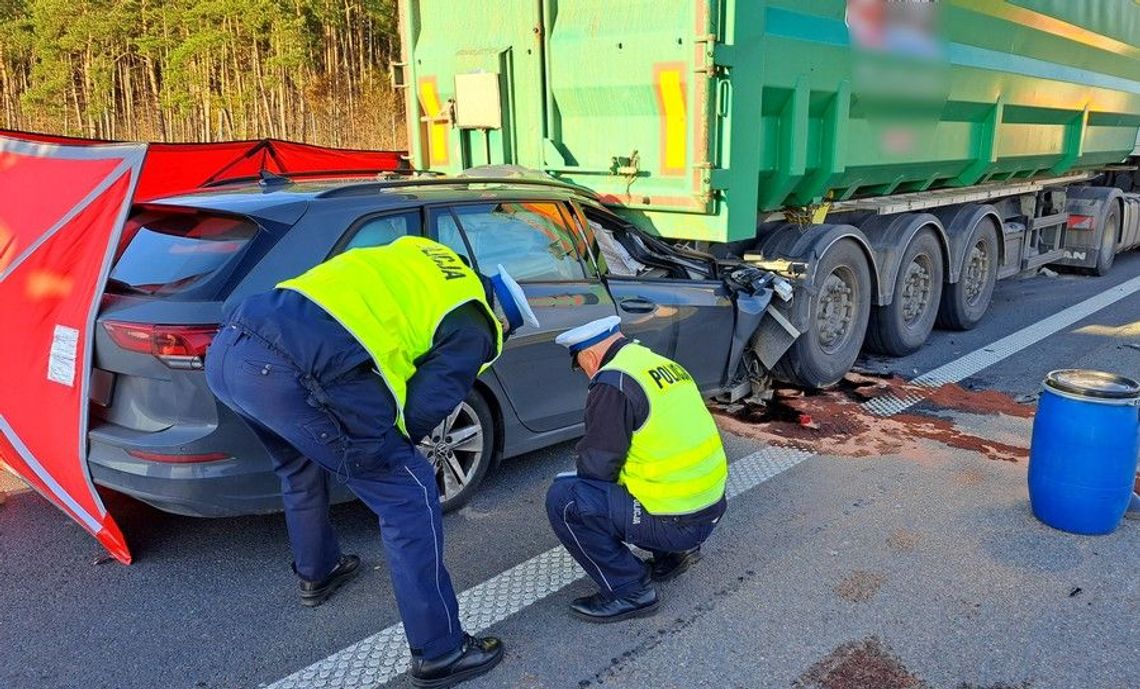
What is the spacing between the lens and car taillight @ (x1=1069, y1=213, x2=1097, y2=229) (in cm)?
1036

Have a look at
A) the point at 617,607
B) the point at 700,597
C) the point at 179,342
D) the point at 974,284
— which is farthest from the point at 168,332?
the point at 974,284

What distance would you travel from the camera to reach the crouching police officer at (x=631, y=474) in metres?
2.82

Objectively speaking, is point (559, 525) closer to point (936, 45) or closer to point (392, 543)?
point (392, 543)

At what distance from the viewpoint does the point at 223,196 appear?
3.66 m

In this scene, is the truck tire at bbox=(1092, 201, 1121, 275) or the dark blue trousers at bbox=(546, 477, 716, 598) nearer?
the dark blue trousers at bbox=(546, 477, 716, 598)

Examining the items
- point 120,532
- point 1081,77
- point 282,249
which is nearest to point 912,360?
point 1081,77

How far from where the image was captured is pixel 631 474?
2938mm

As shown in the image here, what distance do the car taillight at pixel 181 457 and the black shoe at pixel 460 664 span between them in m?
1.08

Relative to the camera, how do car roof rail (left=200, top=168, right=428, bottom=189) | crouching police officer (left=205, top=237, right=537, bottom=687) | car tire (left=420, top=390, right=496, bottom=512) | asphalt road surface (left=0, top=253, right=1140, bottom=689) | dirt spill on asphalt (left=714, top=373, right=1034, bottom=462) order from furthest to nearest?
dirt spill on asphalt (left=714, top=373, right=1034, bottom=462) → car roof rail (left=200, top=168, right=428, bottom=189) → car tire (left=420, top=390, right=496, bottom=512) → asphalt road surface (left=0, top=253, right=1140, bottom=689) → crouching police officer (left=205, top=237, right=537, bottom=687)

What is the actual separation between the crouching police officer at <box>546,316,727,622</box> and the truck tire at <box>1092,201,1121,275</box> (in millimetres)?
9744

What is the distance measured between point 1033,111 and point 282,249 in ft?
24.9

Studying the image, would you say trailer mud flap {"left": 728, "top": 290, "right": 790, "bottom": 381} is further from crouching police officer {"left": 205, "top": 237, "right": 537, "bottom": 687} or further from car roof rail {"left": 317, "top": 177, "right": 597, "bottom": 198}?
crouching police officer {"left": 205, "top": 237, "right": 537, "bottom": 687}

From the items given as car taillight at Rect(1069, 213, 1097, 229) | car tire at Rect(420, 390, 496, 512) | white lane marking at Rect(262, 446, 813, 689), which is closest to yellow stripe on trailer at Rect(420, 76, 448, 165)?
car tire at Rect(420, 390, 496, 512)

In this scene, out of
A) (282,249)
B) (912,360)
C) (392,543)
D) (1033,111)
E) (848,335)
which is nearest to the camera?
(392,543)
